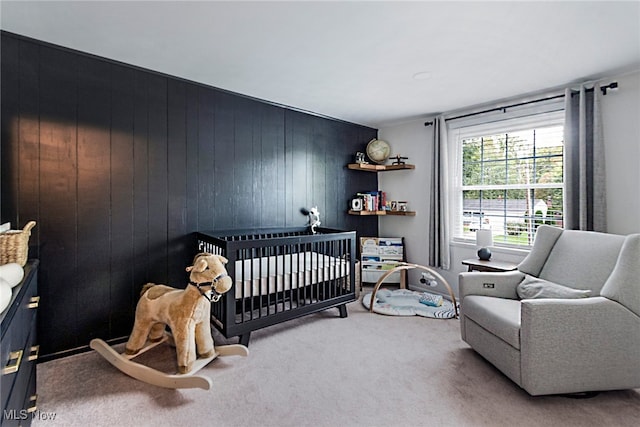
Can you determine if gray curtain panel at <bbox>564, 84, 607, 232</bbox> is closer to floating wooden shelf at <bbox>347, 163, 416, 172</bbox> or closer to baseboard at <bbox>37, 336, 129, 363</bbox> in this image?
floating wooden shelf at <bbox>347, 163, 416, 172</bbox>

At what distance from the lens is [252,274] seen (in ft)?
8.13

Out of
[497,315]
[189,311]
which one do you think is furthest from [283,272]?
[497,315]

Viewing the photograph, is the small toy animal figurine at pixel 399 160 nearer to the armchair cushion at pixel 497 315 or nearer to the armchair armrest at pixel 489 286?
the armchair armrest at pixel 489 286

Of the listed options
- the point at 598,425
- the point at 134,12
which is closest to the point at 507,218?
the point at 598,425

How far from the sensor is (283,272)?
2727 millimetres


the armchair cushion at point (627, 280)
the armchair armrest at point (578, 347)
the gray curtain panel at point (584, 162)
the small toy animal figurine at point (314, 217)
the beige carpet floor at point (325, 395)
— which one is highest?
→ the gray curtain panel at point (584, 162)

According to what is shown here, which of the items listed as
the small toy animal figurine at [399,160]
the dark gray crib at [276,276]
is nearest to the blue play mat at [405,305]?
the dark gray crib at [276,276]

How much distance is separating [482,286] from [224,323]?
6.57ft

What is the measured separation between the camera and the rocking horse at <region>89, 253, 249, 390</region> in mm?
1996

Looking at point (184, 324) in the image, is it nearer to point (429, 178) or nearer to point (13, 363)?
point (13, 363)

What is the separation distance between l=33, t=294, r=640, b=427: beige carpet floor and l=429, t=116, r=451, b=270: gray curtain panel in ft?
4.98

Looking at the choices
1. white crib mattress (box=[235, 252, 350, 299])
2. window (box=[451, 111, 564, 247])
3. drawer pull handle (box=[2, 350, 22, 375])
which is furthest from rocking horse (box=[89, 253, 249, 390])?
window (box=[451, 111, 564, 247])

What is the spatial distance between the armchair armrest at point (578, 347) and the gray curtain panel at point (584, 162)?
1.23 metres

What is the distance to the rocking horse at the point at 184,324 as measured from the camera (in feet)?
6.55
